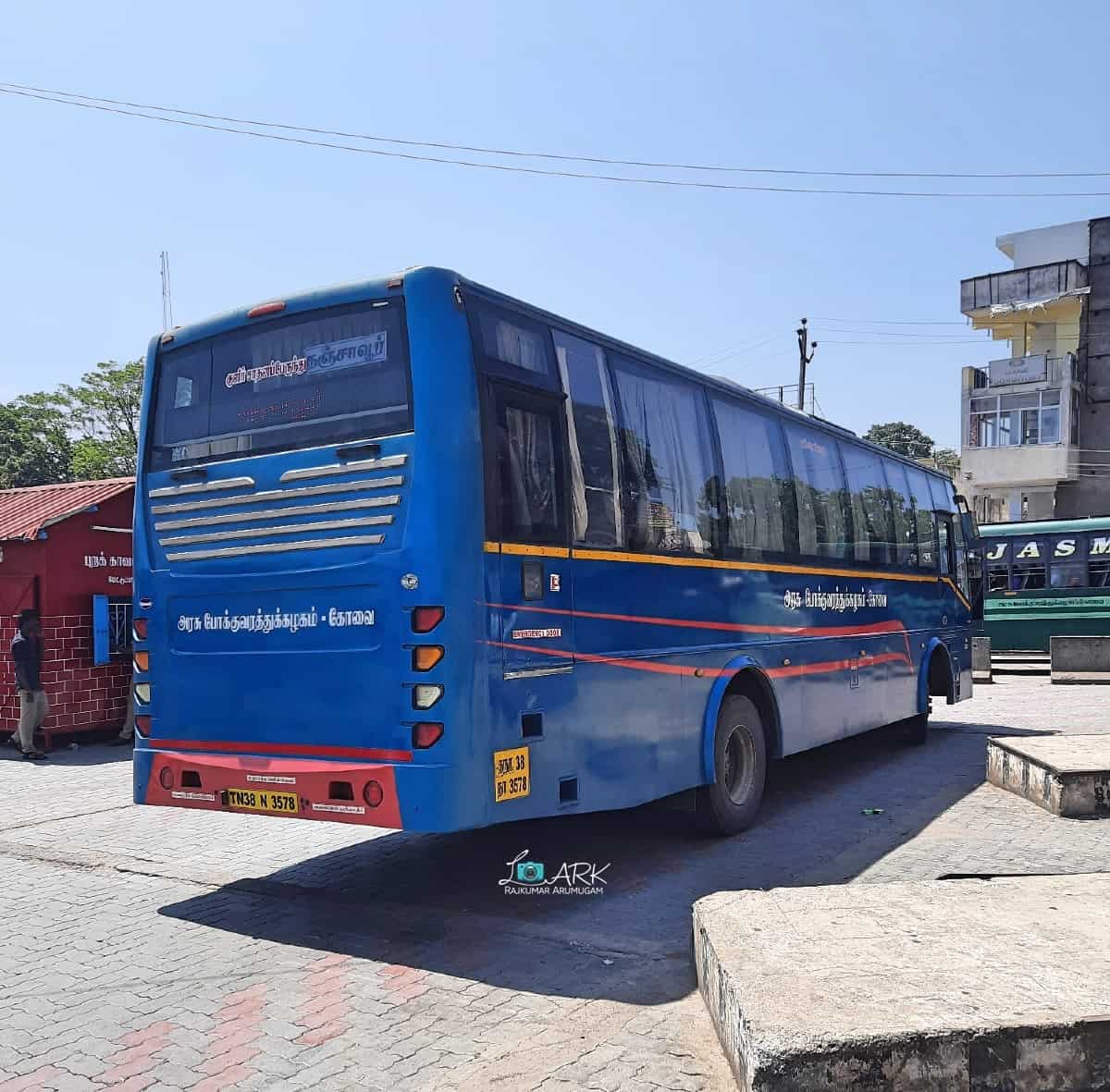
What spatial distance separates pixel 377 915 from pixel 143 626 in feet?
7.51

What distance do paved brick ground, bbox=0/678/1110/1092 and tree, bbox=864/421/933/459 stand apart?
79.7 m

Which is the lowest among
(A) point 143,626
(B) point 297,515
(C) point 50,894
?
(C) point 50,894

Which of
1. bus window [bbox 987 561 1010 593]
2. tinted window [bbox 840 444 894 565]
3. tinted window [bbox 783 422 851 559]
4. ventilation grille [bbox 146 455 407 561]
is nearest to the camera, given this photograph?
ventilation grille [bbox 146 455 407 561]

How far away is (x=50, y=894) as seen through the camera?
22.7ft

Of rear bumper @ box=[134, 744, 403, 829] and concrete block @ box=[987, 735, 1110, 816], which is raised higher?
rear bumper @ box=[134, 744, 403, 829]

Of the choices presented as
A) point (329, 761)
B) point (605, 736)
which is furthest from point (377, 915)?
point (605, 736)

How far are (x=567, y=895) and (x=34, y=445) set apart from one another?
5195 centimetres

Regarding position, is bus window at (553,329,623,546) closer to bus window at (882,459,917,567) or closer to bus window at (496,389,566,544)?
bus window at (496,389,566,544)

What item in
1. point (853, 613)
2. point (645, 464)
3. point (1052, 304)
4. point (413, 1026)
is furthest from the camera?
point (1052, 304)

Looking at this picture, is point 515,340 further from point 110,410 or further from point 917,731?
point 110,410

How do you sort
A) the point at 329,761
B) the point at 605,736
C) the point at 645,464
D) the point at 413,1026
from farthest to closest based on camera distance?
1. the point at 645,464
2. the point at 605,736
3. the point at 329,761
4. the point at 413,1026

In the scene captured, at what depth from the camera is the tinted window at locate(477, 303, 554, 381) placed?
6.02 metres

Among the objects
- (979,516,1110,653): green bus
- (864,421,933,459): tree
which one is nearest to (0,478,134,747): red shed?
(979,516,1110,653): green bus

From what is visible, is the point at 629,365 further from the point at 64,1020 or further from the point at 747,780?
the point at 64,1020
